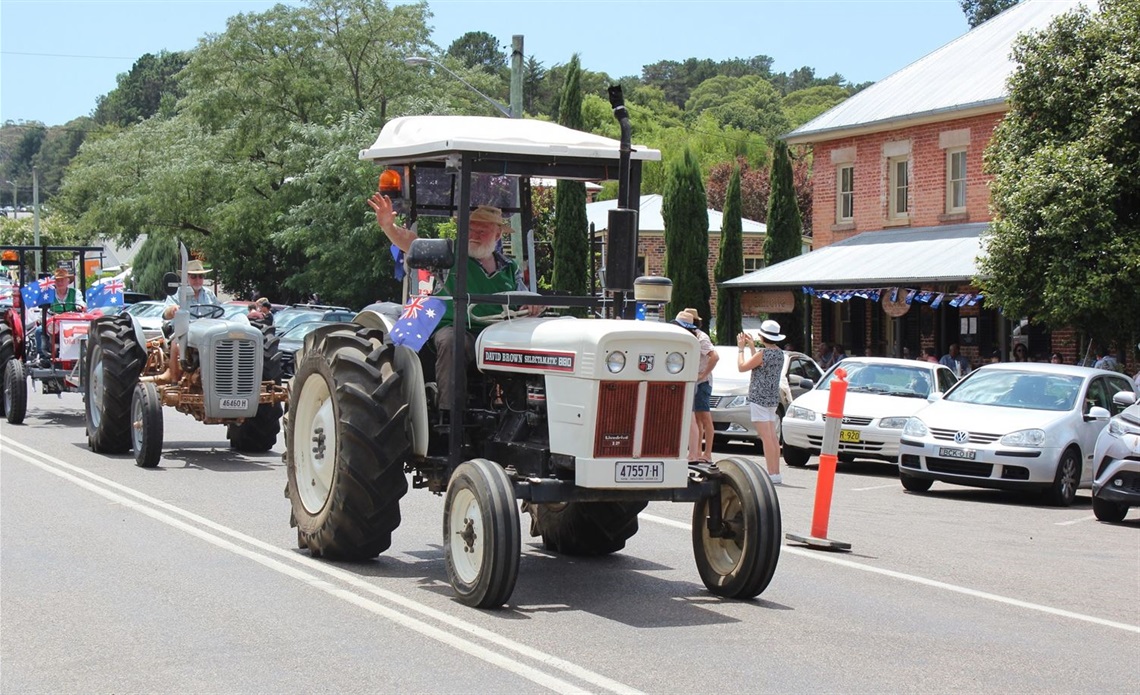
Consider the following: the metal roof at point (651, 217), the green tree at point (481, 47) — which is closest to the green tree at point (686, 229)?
the metal roof at point (651, 217)

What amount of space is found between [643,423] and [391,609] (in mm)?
1795

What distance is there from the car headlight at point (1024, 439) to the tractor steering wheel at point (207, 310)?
31.5 ft

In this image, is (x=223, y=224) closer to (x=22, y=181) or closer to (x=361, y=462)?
(x=361, y=462)

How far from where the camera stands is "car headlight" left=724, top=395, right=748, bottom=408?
21.4m

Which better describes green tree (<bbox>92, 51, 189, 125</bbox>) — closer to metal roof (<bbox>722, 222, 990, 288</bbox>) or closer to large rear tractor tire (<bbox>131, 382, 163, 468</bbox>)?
metal roof (<bbox>722, 222, 990, 288</bbox>)

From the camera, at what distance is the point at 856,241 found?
34.2m

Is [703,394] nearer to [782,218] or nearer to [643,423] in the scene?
[643,423]

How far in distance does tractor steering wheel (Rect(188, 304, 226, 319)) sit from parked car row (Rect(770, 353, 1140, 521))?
7.58 meters

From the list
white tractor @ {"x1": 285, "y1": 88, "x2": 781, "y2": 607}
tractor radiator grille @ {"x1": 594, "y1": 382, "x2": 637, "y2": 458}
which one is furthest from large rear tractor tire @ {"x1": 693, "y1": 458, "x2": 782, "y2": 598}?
tractor radiator grille @ {"x1": 594, "y1": 382, "x2": 637, "y2": 458}

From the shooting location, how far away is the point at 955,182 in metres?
32.1

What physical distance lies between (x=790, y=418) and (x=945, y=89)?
15.3 m

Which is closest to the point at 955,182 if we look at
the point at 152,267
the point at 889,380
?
the point at 889,380

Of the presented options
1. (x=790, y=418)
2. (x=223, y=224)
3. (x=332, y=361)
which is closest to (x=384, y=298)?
(x=223, y=224)

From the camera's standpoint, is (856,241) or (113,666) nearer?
(113,666)
